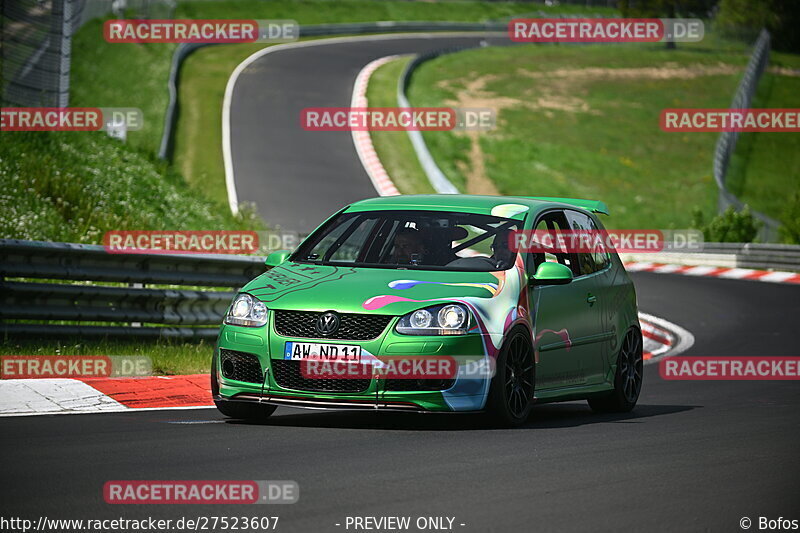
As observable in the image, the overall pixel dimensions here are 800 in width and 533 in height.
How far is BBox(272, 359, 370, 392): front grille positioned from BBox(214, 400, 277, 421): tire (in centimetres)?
55

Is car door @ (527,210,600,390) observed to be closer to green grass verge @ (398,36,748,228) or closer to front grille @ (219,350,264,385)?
front grille @ (219,350,264,385)

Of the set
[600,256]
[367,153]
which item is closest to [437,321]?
[600,256]

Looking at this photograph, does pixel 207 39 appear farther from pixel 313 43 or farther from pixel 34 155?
pixel 34 155

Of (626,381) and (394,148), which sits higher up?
(394,148)

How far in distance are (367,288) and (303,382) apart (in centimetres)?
74

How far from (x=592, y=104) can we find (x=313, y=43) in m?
13.4

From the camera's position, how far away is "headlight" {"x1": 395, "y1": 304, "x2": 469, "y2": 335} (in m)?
8.90

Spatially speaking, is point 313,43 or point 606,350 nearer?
point 606,350

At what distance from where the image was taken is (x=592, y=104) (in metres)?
64.8

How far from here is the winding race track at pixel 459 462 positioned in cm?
636

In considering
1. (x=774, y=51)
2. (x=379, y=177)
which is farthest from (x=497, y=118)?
(x=774, y=51)

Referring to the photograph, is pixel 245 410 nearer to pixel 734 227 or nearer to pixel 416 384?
pixel 416 384

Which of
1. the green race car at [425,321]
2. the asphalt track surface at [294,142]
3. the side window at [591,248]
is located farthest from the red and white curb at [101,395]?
the asphalt track surface at [294,142]

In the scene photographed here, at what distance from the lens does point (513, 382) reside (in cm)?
941
